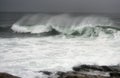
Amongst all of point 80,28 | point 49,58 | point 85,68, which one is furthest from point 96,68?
point 80,28

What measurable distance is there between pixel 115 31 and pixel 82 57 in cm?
1001

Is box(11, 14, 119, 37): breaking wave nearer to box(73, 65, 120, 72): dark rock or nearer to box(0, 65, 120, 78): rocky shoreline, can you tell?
box(73, 65, 120, 72): dark rock

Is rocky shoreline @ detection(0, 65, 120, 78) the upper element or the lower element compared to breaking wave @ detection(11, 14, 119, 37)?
lower

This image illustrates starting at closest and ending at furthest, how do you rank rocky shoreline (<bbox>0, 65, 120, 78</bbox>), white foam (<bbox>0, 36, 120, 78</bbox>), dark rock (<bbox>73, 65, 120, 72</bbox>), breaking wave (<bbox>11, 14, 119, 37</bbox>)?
1. rocky shoreline (<bbox>0, 65, 120, 78</bbox>)
2. dark rock (<bbox>73, 65, 120, 72</bbox>)
3. white foam (<bbox>0, 36, 120, 78</bbox>)
4. breaking wave (<bbox>11, 14, 119, 37</bbox>)

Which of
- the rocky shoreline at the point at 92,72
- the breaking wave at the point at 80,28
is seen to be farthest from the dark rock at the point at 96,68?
the breaking wave at the point at 80,28

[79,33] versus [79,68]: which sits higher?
[79,33]

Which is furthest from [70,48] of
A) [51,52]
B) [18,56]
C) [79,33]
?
[79,33]

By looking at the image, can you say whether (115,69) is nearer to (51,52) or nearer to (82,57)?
(82,57)

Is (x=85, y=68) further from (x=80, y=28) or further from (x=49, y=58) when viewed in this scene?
(x=80, y=28)

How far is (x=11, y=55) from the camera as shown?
11984 mm

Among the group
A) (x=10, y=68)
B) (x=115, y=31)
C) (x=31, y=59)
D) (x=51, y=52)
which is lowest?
(x=10, y=68)

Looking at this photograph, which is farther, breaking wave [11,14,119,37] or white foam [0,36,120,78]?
breaking wave [11,14,119,37]

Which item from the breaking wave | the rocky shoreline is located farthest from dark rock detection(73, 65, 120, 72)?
the breaking wave

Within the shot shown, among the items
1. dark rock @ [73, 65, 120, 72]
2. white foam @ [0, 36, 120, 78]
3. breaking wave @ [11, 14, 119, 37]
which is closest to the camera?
dark rock @ [73, 65, 120, 72]
